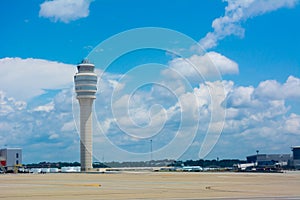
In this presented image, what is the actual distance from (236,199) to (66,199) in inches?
628

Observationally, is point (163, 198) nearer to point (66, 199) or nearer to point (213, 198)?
point (213, 198)

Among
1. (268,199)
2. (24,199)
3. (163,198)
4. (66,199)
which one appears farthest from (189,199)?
(24,199)

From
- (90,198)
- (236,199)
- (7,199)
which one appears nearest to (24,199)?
(7,199)

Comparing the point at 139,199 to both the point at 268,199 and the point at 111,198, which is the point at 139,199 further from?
the point at 268,199

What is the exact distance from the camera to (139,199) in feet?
158

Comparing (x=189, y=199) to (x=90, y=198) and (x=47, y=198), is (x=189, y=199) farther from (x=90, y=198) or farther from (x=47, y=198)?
(x=47, y=198)

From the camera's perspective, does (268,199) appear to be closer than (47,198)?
Yes

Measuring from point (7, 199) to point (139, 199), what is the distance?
12807 mm

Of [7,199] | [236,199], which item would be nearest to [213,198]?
[236,199]

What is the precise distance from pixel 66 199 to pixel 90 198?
265cm

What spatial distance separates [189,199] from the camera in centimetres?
4722

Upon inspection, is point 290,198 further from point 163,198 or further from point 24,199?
point 24,199

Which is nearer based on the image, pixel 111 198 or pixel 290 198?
pixel 290 198

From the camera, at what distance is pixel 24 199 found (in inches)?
1928
